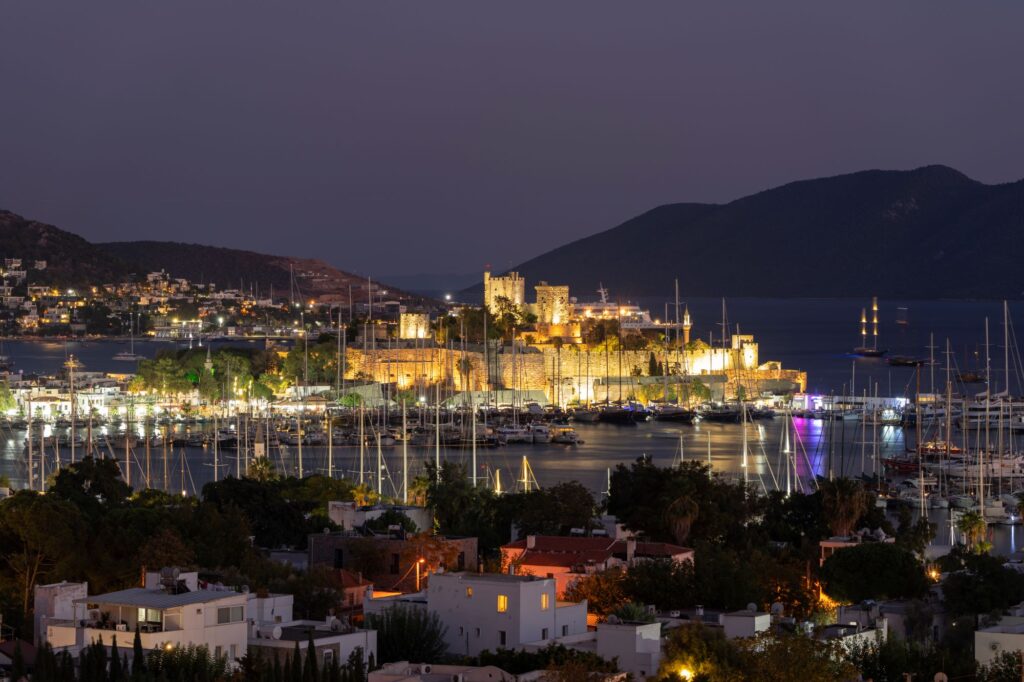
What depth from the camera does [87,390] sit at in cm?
5519

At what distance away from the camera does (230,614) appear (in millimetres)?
14078

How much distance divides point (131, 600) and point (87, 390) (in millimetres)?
41811

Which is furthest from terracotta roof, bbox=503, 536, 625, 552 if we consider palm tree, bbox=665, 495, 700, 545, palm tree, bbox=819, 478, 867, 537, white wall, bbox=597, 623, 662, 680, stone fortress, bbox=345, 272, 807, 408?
stone fortress, bbox=345, 272, 807, 408

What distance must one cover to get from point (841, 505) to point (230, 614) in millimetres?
10187

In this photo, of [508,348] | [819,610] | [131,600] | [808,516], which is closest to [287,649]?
[131,600]

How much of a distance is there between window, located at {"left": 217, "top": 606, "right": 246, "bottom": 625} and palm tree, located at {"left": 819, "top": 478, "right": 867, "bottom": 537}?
9668 mm

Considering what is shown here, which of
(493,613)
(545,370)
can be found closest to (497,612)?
(493,613)

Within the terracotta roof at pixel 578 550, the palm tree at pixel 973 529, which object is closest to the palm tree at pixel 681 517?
the terracotta roof at pixel 578 550

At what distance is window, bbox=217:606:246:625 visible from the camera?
46.0 feet

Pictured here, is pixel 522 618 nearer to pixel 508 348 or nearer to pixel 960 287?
pixel 508 348

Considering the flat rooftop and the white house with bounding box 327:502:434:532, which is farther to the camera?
the white house with bounding box 327:502:434:532

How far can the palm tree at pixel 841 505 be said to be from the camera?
22328mm

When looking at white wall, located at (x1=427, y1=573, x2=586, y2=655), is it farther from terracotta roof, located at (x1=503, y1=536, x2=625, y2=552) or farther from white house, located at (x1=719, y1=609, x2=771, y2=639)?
terracotta roof, located at (x1=503, y1=536, x2=625, y2=552)

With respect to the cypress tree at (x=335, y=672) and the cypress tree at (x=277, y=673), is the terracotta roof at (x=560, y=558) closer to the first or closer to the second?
the cypress tree at (x=335, y=672)
